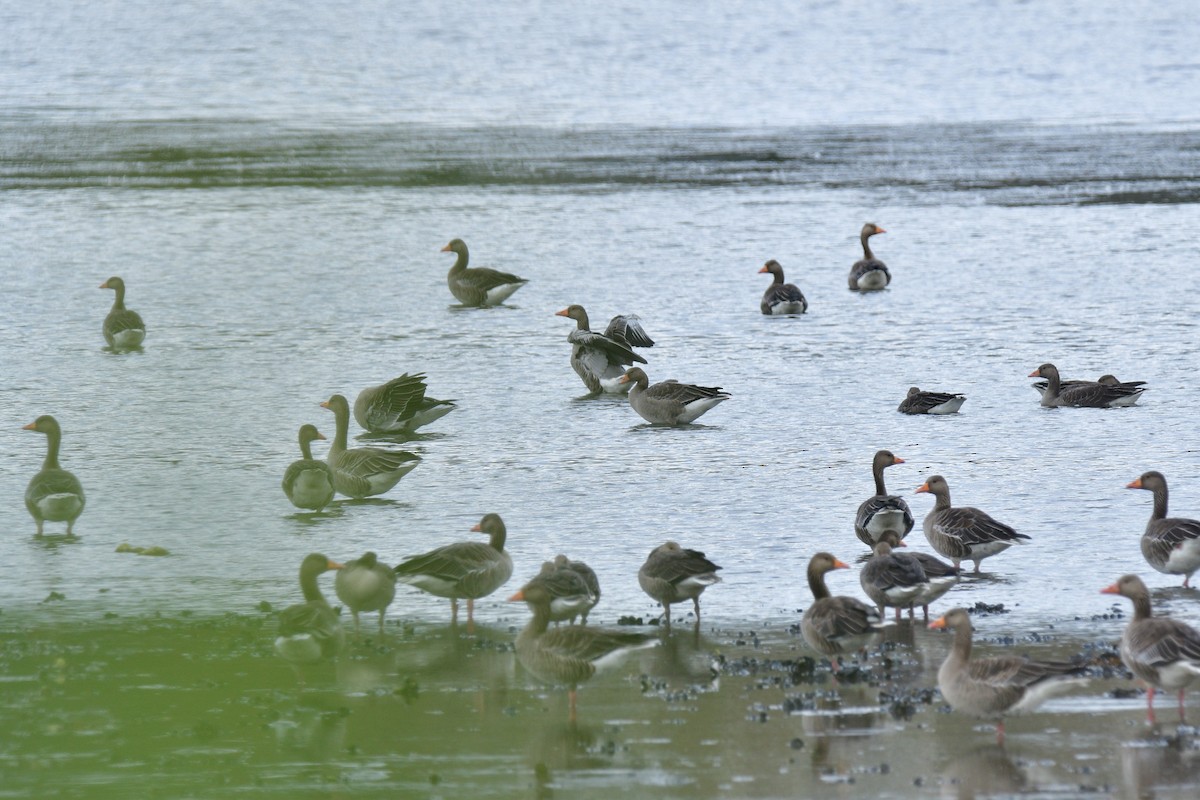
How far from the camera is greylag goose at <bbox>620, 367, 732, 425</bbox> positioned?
50.0 ft

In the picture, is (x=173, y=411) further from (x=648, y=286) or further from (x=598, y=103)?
(x=598, y=103)

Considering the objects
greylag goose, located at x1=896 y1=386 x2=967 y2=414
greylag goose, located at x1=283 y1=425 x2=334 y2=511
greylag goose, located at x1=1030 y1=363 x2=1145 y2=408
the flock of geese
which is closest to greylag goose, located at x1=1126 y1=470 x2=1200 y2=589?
the flock of geese

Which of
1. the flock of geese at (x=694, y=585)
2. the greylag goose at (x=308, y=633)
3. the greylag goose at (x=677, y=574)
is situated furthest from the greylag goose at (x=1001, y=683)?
the greylag goose at (x=308, y=633)

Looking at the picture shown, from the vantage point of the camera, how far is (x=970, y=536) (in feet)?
34.5

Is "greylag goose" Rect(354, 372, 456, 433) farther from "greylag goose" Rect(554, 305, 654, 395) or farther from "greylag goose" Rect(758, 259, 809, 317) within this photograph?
"greylag goose" Rect(758, 259, 809, 317)

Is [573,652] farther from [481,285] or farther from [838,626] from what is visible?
[481,285]

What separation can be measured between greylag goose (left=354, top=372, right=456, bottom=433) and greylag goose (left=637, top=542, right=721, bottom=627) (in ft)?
18.1

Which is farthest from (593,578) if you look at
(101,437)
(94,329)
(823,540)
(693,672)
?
(94,329)

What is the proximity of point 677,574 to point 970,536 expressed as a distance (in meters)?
2.32

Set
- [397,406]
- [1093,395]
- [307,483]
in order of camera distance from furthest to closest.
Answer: [1093,395], [397,406], [307,483]

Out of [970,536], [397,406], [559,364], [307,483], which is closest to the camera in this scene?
[970,536]

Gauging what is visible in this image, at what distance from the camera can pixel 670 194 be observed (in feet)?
106

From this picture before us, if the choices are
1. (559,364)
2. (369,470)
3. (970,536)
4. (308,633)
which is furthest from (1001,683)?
(559,364)

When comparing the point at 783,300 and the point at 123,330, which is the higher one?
the point at 783,300
